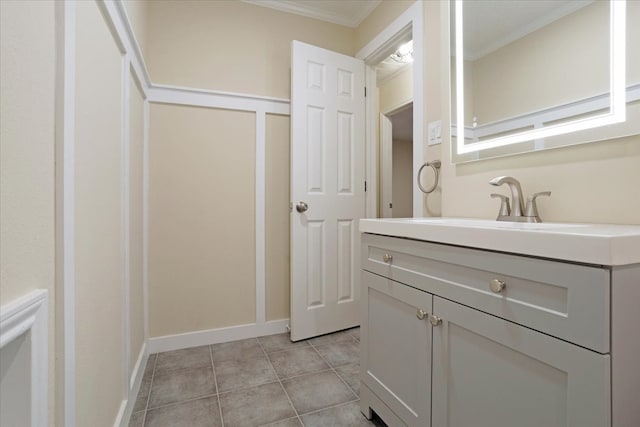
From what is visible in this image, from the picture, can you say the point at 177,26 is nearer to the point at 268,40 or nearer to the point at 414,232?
the point at 268,40

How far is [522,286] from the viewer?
0.72 meters

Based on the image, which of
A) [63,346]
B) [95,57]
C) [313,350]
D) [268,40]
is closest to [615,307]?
[63,346]

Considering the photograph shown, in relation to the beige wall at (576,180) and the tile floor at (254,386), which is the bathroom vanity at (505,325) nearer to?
the beige wall at (576,180)

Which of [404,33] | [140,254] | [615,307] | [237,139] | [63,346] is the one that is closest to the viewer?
[615,307]

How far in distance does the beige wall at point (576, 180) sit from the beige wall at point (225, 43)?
1.56 meters

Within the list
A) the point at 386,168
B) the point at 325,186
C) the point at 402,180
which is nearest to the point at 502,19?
the point at 325,186

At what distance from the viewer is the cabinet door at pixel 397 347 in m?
1.00

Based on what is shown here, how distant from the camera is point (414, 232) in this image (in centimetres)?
103

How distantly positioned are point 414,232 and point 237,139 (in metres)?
1.57

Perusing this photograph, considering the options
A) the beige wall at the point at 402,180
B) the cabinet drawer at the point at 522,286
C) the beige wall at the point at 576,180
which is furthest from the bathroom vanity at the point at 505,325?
the beige wall at the point at 402,180

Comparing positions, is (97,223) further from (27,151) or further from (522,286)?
(522,286)

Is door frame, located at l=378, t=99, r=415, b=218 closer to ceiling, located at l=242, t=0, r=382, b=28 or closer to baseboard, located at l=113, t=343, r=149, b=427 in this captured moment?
ceiling, located at l=242, t=0, r=382, b=28

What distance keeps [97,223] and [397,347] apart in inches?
42.8

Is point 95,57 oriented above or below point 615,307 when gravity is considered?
above
